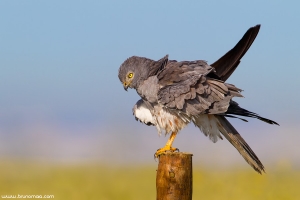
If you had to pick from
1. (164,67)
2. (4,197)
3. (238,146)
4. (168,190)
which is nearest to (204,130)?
(238,146)

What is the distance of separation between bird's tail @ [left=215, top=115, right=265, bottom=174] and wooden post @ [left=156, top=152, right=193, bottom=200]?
5.13 ft

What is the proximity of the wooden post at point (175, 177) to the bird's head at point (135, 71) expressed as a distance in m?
1.89

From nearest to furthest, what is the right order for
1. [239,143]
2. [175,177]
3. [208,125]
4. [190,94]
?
1. [175,177]
2. [190,94]
3. [239,143]
4. [208,125]

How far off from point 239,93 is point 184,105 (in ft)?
3.35

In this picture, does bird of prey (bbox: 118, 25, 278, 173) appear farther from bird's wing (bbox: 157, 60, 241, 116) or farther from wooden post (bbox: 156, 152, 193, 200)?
wooden post (bbox: 156, 152, 193, 200)

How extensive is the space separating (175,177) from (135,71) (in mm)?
2349

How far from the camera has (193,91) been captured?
7.48 m

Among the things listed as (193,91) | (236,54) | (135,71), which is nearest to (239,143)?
(193,91)

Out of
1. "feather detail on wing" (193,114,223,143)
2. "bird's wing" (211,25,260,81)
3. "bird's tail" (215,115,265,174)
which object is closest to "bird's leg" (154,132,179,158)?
"feather detail on wing" (193,114,223,143)

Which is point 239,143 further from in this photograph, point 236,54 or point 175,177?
point 175,177

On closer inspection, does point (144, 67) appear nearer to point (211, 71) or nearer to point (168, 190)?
point (211, 71)

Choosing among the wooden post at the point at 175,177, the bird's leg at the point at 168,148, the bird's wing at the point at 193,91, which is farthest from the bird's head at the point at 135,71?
the wooden post at the point at 175,177

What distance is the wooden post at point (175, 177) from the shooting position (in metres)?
6.30

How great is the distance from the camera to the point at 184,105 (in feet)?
24.4
